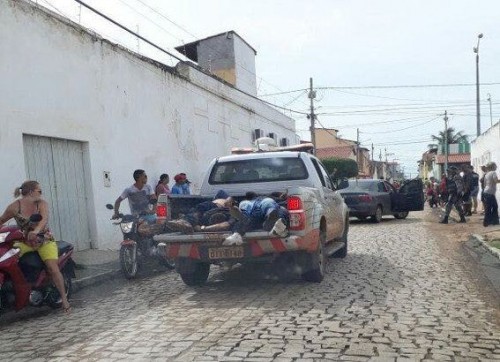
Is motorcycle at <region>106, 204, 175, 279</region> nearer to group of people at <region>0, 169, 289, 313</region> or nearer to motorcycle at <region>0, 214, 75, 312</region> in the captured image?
group of people at <region>0, 169, 289, 313</region>

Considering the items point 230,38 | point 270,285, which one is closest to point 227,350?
point 270,285

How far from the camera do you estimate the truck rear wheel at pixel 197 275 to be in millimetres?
7384

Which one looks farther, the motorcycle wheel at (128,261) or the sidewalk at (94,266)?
the motorcycle wheel at (128,261)

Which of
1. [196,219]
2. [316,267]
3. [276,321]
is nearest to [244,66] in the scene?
[196,219]

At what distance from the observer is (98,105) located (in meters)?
12.0

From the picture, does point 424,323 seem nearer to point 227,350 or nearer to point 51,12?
point 227,350

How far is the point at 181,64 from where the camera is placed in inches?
685

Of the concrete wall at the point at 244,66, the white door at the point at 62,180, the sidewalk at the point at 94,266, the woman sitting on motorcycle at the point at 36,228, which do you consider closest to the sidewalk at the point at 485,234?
the sidewalk at the point at 94,266

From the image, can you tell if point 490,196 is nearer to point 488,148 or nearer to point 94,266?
point 488,148

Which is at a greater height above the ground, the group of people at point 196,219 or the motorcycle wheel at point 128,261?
the group of people at point 196,219

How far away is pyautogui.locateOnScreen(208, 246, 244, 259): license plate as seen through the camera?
21.8ft

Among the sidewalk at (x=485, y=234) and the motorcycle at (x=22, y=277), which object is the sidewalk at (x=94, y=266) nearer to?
the motorcycle at (x=22, y=277)

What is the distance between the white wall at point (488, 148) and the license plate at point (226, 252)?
14.3 metres

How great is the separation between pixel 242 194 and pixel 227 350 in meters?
3.80
